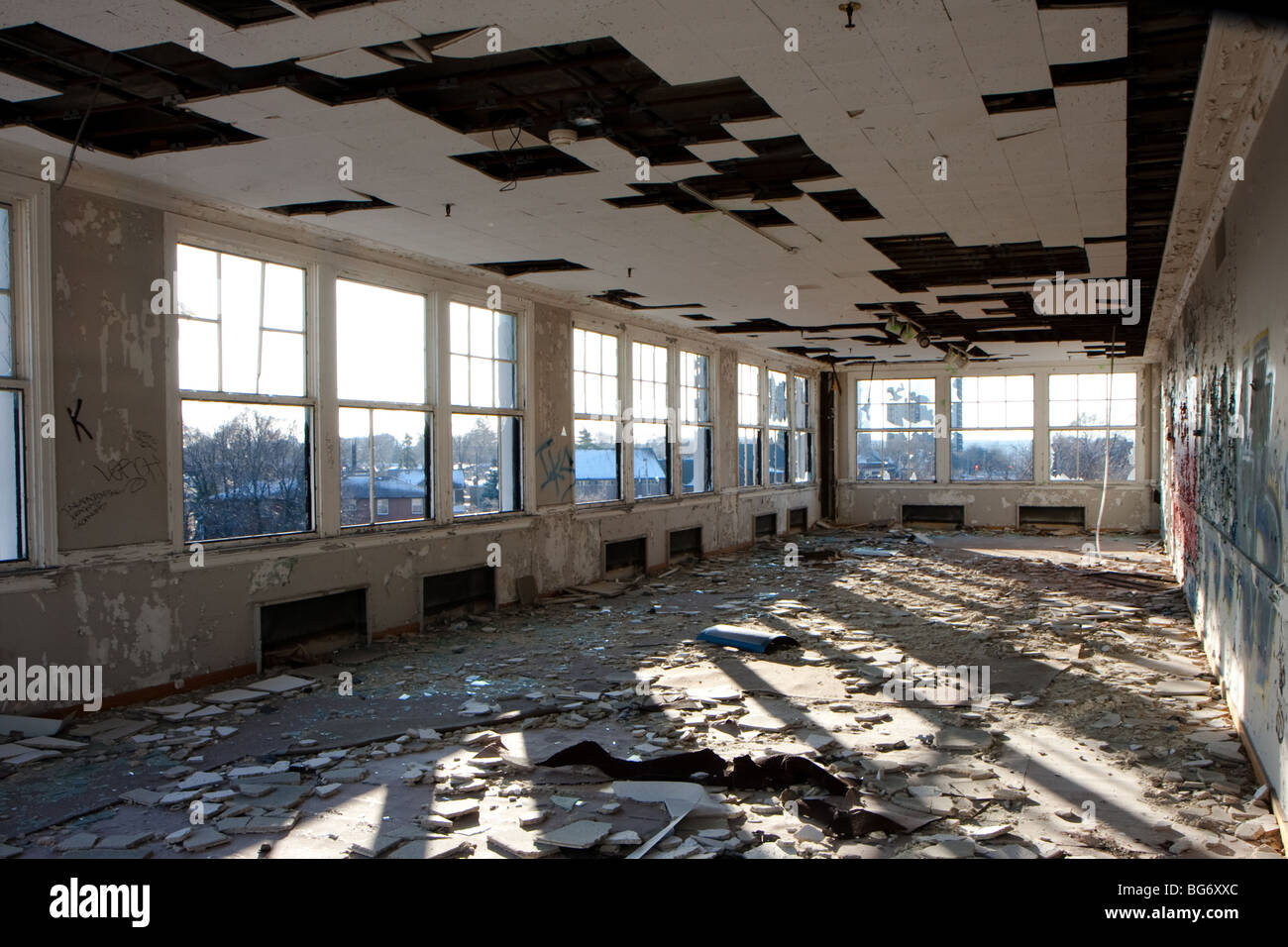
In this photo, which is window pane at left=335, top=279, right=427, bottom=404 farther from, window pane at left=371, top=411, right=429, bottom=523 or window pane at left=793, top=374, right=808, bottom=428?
window pane at left=793, top=374, right=808, bottom=428

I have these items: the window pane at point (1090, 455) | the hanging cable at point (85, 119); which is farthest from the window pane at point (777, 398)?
Result: the hanging cable at point (85, 119)

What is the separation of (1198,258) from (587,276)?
5.25m

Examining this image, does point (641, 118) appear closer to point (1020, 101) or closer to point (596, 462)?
point (1020, 101)

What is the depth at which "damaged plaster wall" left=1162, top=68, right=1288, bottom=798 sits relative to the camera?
377 cm

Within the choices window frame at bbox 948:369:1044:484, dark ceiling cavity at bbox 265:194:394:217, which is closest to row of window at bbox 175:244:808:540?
dark ceiling cavity at bbox 265:194:394:217

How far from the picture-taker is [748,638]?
7234 millimetres

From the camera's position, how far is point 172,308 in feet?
19.8

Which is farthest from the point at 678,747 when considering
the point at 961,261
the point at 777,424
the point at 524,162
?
the point at 777,424

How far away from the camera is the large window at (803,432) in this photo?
17.5 metres

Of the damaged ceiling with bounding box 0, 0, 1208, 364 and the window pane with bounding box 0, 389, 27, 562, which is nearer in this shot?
the damaged ceiling with bounding box 0, 0, 1208, 364

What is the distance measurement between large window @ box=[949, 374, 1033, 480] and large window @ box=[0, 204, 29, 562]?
1604 cm

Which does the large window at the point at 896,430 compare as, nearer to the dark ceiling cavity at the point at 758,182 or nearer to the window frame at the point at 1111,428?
the window frame at the point at 1111,428

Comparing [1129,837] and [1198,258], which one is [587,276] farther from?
[1129,837]
